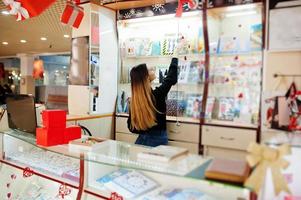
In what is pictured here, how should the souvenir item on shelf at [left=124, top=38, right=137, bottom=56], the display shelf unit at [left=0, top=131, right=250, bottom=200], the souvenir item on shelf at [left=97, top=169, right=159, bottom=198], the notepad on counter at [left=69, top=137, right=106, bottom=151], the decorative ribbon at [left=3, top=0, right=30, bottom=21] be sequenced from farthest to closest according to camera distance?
the souvenir item on shelf at [left=124, top=38, right=137, bottom=56]
the decorative ribbon at [left=3, top=0, right=30, bottom=21]
the notepad on counter at [left=69, top=137, right=106, bottom=151]
the souvenir item on shelf at [left=97, top=169, right=159, bottom=198]
the display shelf unit at [left=0, top=131, right=250, bottom=200]

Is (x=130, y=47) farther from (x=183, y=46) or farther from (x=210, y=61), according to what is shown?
(x=210, y=61)

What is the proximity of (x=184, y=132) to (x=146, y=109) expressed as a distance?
98cm

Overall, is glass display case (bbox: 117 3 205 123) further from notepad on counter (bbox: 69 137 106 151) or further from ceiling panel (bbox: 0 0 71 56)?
notepad on counter (bbox: 69 137 106 151)

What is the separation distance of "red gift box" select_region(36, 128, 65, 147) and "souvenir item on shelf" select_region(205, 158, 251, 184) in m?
1.00

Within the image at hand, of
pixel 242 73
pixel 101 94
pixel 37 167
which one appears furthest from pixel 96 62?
pixel 37 167

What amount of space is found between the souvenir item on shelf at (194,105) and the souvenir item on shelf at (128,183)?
6.94 ft

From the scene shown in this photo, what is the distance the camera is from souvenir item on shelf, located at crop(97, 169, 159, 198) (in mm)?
1364

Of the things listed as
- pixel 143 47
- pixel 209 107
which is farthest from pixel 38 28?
pixel 209 107

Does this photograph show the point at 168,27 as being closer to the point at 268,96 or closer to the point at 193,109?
the point at 193,109

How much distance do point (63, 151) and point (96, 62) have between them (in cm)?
229

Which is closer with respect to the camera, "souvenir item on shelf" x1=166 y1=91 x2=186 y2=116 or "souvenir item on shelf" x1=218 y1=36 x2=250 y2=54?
"souvenir item on shelf" x1=218 y1=36 x2=250 y2=54

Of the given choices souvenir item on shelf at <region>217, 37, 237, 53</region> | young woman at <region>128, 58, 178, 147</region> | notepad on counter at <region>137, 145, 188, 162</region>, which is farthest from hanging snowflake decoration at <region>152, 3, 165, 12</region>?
notepad on counter at <region>137, 145, 188, 162</region>

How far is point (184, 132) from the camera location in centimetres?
346

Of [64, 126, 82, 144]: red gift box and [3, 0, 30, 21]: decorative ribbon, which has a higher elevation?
[3, 0, 30, 21]: decorative ribbon
